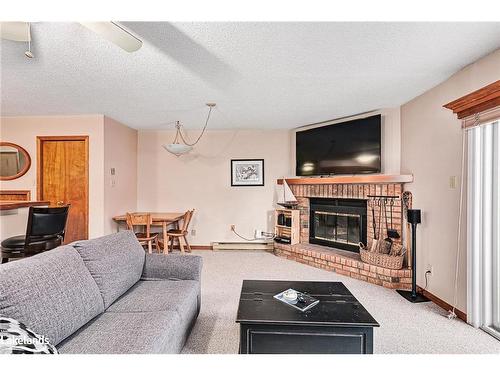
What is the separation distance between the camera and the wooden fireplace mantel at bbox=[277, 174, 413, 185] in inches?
136

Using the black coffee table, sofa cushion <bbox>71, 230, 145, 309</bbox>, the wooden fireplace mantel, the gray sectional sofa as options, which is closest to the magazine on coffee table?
the black coffee table

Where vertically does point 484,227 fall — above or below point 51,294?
above

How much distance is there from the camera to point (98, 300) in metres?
1.65

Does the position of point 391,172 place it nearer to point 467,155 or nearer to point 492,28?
point 467,155

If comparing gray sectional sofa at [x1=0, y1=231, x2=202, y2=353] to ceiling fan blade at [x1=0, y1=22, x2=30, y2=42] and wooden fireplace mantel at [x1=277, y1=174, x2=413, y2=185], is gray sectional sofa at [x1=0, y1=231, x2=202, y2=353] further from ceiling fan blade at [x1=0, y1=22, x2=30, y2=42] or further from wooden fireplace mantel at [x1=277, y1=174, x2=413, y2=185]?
wooden fireplace mantel at [x1=277, y1=174, x2=413, y2=185]

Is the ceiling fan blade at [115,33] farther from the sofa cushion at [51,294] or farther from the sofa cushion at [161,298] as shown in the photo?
the sofa cushion at [161,298]

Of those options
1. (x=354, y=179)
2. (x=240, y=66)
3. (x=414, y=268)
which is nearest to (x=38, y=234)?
(x=240, y=66)

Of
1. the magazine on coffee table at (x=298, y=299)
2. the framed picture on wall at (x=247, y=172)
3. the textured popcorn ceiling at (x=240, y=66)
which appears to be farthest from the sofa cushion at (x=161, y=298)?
the framed picture on wall at (x=247, y=172)

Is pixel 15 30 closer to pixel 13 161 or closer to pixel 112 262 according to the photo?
pixel 112 262

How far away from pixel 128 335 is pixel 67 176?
378cm

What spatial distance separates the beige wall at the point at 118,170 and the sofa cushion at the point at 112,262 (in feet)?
7.84

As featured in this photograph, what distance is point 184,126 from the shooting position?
500 cm
